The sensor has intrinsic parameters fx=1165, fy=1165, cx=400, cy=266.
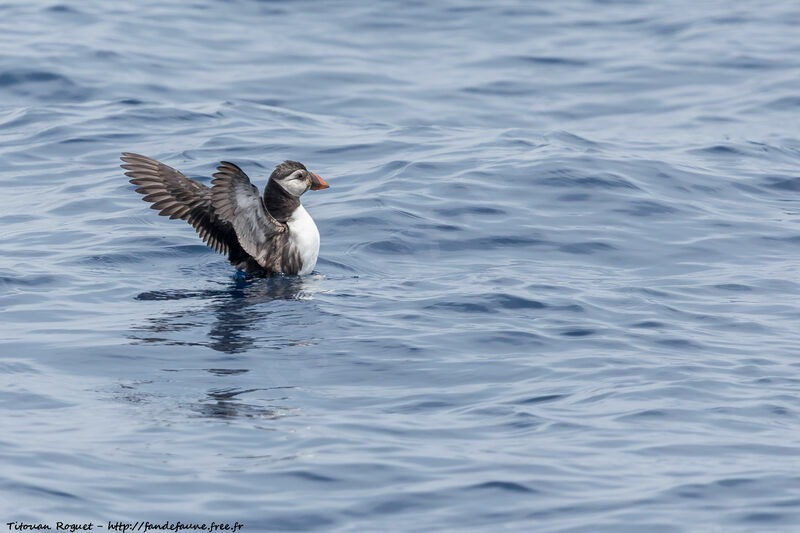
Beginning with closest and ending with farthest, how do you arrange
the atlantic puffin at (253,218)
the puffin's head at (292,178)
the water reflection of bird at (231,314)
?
the water reflection of bird at (231,314), the atlantic puffin at (253,218), the puffin's head at (292,178)

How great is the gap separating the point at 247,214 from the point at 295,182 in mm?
695

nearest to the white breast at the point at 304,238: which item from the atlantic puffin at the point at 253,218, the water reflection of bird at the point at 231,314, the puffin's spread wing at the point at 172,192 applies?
the atlantic puffin at the point at 253,218

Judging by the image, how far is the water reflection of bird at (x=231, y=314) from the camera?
350 inches

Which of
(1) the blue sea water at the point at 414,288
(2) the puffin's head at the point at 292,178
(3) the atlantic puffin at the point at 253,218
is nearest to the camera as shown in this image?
(1) the blue sea water at the point at 414,288

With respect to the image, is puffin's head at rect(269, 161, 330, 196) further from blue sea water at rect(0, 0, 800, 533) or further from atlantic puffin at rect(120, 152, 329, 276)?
blue sea water at rect(0, 0, 800, 533)

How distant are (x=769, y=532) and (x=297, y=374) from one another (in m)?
3.52

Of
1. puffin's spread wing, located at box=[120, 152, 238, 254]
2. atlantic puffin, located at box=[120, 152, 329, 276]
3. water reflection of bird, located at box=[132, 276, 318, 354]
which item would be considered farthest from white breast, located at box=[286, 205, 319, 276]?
puffin's spread wing, located at box=[120, 152, 238, 254]

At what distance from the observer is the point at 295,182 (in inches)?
437

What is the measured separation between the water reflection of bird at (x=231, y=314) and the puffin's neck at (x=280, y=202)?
61 centimetres

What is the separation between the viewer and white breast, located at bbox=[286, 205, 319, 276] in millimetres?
10961

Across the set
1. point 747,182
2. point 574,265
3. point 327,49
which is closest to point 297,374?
point 574,265

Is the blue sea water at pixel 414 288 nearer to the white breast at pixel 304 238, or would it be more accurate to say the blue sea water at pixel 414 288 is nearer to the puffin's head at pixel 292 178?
the white breast at pixel 304 238

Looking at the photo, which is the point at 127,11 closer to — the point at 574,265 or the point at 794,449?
the point at 574,265

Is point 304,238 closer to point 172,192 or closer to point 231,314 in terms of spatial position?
point 172,192
